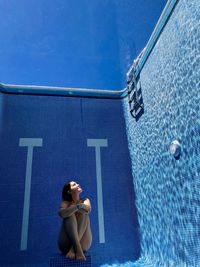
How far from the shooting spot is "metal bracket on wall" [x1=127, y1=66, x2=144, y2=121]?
4418mm

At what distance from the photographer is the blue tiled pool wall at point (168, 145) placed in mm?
2744

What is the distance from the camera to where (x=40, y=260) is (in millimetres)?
4090

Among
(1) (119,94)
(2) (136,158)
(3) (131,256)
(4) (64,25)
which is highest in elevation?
(4) (64,25)

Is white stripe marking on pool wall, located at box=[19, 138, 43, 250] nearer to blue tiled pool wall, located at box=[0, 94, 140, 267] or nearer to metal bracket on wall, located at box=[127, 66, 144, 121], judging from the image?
blue tiled pool wall, located at box=[0, 94, 140, 267]

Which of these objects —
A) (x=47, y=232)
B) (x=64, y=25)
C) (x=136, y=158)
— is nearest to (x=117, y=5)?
(x=64, y=25)

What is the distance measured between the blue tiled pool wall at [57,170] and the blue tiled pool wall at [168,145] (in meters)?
0.52

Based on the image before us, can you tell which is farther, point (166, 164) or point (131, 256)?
point (131, 256)

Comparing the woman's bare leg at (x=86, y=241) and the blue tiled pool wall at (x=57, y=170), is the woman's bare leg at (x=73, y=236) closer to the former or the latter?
the woman's bare leg at (x=86, y=241)

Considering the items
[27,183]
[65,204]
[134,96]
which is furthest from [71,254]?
[134,96]

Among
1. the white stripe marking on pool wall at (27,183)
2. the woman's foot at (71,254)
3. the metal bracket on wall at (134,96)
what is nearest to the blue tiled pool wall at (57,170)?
the white stripe marking on pool wall at (27,183)

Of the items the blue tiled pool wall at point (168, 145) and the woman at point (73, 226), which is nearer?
the woman at point (73, 226)

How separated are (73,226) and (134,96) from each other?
3.01 m

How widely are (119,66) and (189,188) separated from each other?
295 centimetres

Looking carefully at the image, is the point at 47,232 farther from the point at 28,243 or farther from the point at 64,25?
the point at 64,25
